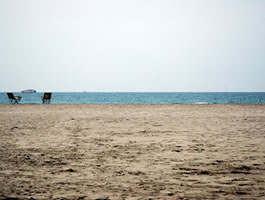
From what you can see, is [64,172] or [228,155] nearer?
[64,172]

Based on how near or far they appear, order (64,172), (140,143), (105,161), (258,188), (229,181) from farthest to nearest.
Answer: (140,143) → (105,161) → (64,172) → (229,181) → (258,188)

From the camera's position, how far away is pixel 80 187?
12.4 feet

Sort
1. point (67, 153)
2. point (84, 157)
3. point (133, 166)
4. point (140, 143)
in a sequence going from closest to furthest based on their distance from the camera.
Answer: point (133, 166) → point (84, 157) → point (67, 153) → point (140, 143)

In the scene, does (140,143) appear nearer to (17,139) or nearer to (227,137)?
(227,137)

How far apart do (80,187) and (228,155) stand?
10.7 ft

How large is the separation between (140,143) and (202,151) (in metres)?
1.71

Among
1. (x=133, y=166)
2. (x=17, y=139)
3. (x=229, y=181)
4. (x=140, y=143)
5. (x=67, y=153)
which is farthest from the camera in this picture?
(x=17, y=139)

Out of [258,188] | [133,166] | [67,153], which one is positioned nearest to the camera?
[258,188]

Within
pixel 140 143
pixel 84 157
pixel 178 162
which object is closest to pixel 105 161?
pixel 84 157

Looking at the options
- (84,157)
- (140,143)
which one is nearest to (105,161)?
(84,157)

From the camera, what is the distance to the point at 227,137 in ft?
26.4

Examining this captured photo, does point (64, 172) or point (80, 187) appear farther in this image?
point (64, 172)

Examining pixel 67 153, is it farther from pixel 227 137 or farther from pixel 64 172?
pixel 227 137

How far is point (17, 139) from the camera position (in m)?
7.88
